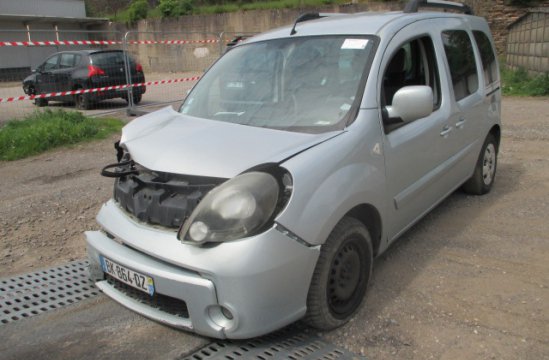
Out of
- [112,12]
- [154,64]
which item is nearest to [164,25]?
[154,64]

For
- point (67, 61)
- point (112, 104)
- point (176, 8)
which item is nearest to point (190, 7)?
point (176, 8)

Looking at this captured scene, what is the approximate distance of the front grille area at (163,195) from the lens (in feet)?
8.47

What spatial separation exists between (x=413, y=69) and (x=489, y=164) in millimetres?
1874

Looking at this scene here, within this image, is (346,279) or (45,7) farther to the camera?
(45,7)

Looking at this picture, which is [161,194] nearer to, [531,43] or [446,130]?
[446,130]

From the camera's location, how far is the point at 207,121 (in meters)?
3.36

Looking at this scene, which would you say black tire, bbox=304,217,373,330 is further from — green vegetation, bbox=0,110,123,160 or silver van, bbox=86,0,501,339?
green vegetation, bbox=0,110,123,160

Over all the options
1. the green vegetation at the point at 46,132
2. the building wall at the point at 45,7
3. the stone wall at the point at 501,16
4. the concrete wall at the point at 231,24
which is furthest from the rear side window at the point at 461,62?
the building wall at the point at 45,7

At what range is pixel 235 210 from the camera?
7.82ft

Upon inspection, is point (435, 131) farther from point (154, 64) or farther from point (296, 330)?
point (154, 64)

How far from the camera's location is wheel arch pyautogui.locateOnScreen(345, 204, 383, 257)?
2.96 metres

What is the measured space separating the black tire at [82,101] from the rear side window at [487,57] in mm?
10482

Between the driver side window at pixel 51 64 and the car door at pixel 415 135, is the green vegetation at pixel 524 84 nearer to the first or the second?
the car door at pixel 415 135

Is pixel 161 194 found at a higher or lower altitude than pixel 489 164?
higher
